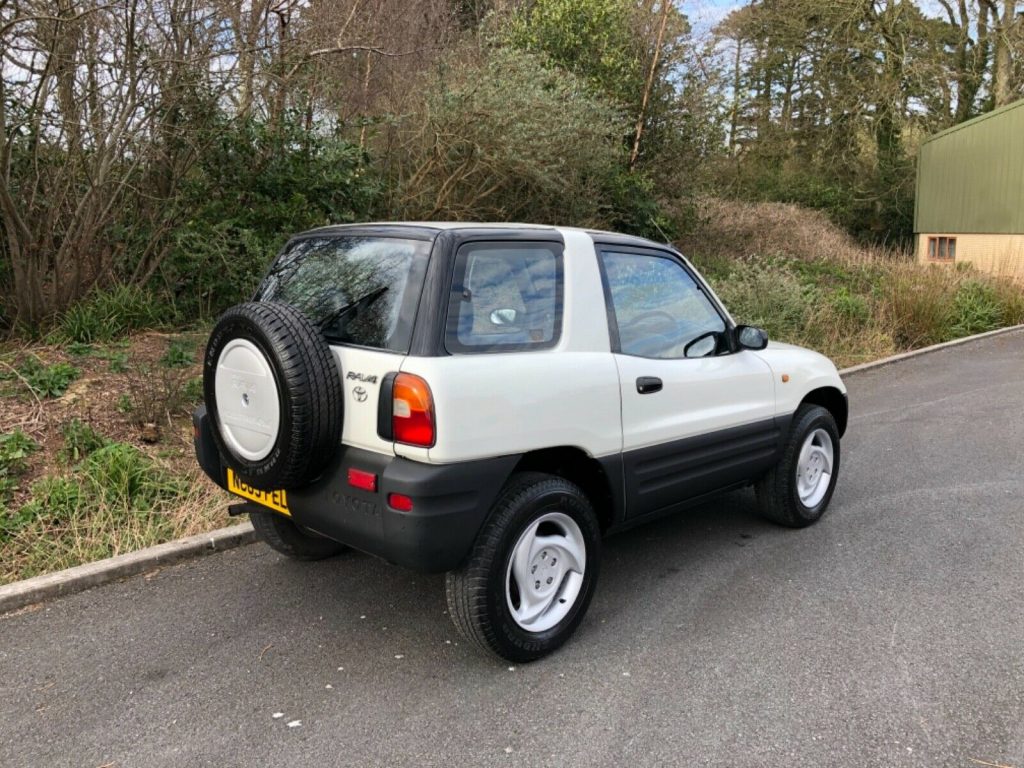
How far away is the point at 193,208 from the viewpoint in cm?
865

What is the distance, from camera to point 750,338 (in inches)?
169

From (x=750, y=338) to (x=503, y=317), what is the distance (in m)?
1.65

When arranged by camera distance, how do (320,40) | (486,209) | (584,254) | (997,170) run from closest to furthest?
(584,254) < (320,40) < (486,209) < (997,170)

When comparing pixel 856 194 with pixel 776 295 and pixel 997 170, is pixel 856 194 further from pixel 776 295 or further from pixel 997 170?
pixel 776 295

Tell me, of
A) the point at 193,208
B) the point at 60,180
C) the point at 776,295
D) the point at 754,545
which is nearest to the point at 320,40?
the point at 193,208

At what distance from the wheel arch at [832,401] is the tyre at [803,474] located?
0.11 meters

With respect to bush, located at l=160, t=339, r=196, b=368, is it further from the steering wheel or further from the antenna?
the antenna

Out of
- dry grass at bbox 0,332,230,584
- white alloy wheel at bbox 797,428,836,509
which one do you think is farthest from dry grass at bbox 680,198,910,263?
dry grass at bbox 0,332,230,584

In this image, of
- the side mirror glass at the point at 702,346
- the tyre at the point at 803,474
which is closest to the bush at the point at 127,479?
the side mirror glass at the point at 702,346

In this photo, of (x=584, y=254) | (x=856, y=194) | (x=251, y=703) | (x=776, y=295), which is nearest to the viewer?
(x=251, y=703)

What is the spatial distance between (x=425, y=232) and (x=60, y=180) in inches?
223

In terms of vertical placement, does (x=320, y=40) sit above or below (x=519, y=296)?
above

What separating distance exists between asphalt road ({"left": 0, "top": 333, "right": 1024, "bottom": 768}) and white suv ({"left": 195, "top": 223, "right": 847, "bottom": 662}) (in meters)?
0.34

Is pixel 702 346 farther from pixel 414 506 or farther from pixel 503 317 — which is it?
pixel 414 506
